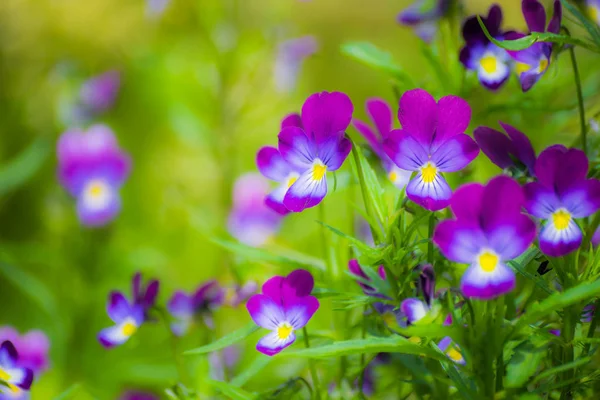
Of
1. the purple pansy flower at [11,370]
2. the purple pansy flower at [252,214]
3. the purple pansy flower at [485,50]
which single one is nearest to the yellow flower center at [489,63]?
the purple pansy flower at [485,50]

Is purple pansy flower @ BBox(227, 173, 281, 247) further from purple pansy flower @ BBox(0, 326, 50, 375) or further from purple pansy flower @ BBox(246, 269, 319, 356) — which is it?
purple pansy flower @ BBox(246, 269, 319, 356)

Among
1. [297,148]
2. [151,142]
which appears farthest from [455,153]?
[151,142]

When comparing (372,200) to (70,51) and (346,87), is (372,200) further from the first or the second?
(346,87)

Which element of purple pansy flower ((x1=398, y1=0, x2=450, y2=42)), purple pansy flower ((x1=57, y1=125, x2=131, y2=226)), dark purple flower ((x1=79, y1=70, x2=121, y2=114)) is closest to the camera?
purple pansy flower ((x1=398, y1=0, x2=450, y2=42))

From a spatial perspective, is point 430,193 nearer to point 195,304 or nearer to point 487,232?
point 487,232

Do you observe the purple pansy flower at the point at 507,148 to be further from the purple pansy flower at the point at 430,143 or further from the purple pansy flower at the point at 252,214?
the purple pansy flower at the point at 252,214

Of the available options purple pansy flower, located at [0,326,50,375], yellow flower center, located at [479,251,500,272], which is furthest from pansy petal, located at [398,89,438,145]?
purple pansy flower, located at [0,326,50,375]

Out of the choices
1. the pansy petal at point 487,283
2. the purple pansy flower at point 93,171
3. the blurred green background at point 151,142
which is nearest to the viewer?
the pansy petal at point 487,283
